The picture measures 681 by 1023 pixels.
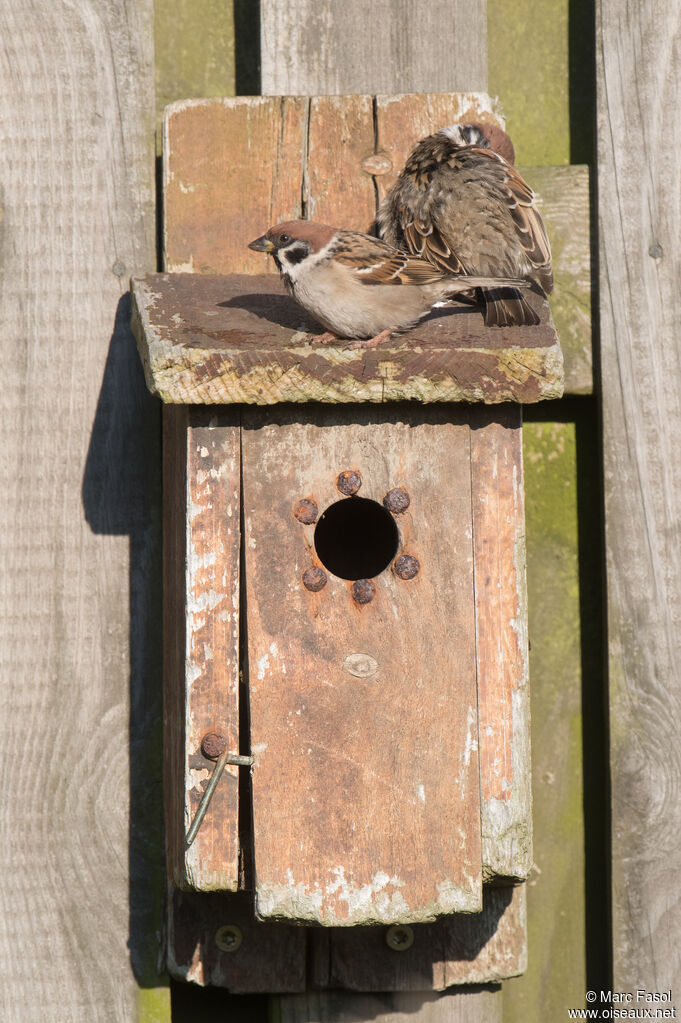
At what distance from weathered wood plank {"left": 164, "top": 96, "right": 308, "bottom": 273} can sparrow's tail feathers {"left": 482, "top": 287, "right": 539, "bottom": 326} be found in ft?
1.93

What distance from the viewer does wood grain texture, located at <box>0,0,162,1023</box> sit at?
2.87 m

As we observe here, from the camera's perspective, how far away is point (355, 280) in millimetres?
2627

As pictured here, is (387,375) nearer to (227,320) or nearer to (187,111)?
(227,320)

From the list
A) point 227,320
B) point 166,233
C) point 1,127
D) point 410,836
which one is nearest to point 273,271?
point 166,233

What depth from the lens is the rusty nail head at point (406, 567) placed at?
2.45 meters

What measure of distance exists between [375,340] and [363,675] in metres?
0.63

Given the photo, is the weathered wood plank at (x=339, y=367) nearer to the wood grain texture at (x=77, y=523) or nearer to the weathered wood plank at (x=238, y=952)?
the wood grain texture at (x=77, y=523)

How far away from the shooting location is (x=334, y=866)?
2381 millimetres

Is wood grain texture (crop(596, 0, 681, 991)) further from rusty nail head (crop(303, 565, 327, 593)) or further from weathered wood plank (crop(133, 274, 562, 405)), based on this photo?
rusty nail head (crop(303, 565, 327, 593))

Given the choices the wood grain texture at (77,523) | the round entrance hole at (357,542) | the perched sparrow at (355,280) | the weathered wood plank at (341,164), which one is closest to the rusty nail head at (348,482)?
the perched sparrow at (355,280)

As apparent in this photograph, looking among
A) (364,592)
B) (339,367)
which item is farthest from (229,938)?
(339,367)

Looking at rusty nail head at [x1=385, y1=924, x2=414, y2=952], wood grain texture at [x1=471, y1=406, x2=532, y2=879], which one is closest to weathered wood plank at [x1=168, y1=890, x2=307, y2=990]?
rusty nail head at [x1=385, y1=924, x2=414, y2=952]

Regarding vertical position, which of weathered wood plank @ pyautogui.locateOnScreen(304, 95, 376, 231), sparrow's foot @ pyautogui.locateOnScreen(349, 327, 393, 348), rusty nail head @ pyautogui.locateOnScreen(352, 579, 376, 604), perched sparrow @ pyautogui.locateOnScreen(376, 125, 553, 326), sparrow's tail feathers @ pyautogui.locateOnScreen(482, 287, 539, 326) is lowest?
rusty nail head @ pyautogui.locateOnScreen(352, 579, 376, 604)

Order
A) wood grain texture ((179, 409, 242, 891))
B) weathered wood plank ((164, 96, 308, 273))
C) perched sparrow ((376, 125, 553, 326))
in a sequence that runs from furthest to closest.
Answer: weathered wood plank ((164, 96, 308, 273))
perched sparrow ((376, 125, 553, 326))
wood grain texture ((179, 409, 242, 891))
